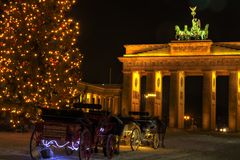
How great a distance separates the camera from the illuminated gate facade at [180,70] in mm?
76125

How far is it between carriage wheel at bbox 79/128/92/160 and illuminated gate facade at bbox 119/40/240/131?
59501 mm

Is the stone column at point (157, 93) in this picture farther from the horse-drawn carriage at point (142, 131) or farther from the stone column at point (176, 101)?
the horse-drawn carriage at point (142, 131)

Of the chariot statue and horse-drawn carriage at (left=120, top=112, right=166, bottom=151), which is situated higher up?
the chariot statue

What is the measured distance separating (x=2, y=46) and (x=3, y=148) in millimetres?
8737

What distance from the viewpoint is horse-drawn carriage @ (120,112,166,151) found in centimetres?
2278

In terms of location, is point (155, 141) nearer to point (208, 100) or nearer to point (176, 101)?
point (208, 100)

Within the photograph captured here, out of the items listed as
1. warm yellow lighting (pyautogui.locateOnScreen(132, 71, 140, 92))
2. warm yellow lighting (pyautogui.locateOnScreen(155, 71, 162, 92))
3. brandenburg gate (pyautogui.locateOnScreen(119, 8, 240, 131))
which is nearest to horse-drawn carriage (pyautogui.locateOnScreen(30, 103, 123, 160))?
brandenburg gate (pyautogui.locateOnScreen(119, 8, 240, 131))

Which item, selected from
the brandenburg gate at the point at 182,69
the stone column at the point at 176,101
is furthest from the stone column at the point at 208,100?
the stone column at the point at 176,101

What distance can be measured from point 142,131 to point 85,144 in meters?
8.02

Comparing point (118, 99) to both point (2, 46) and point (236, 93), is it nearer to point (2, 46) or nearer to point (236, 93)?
point (236, 93)

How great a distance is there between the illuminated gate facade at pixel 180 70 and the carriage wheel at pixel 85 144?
5950 centimetres

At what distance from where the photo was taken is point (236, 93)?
7594cm

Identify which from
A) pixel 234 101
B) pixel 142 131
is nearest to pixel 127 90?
pixel 234 101

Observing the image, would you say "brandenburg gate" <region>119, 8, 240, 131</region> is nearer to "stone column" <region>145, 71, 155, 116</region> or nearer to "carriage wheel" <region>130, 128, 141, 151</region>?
"stone column" <region>145, 71, 155, 116</region>
